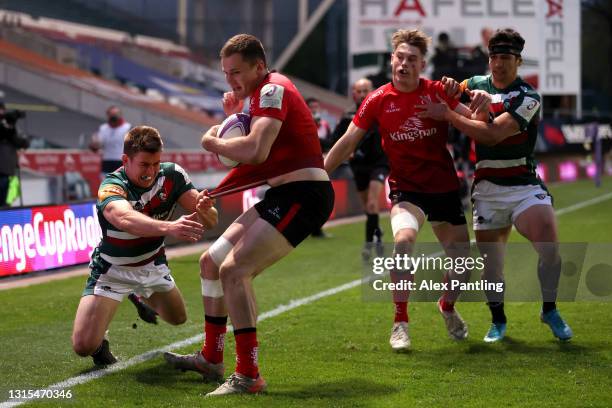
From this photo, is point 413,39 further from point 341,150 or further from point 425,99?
point 341,150

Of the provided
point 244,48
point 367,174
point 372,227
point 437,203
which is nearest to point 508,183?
point 437,203

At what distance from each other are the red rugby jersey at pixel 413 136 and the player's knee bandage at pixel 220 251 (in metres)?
1.80

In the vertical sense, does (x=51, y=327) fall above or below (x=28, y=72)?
below

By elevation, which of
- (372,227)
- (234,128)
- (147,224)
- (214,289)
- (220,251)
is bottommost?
(372,227)

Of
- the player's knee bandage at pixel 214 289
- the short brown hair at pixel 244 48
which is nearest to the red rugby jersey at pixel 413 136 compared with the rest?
the short brown hair at pixel 244 48

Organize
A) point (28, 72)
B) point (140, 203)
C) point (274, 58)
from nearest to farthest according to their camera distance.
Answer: point (140, 203) → point (28, 72) → point (274, 58)

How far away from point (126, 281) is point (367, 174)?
696 cm

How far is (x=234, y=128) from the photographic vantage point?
20.5ft

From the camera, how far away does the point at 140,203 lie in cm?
706

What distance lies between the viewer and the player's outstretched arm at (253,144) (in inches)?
234

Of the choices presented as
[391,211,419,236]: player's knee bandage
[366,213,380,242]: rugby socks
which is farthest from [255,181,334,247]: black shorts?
[366,213,380,242]: rugby socks

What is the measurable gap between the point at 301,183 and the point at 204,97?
3098cm

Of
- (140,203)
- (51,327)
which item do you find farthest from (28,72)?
(140,203)

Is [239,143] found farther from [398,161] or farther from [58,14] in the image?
[58,14]
